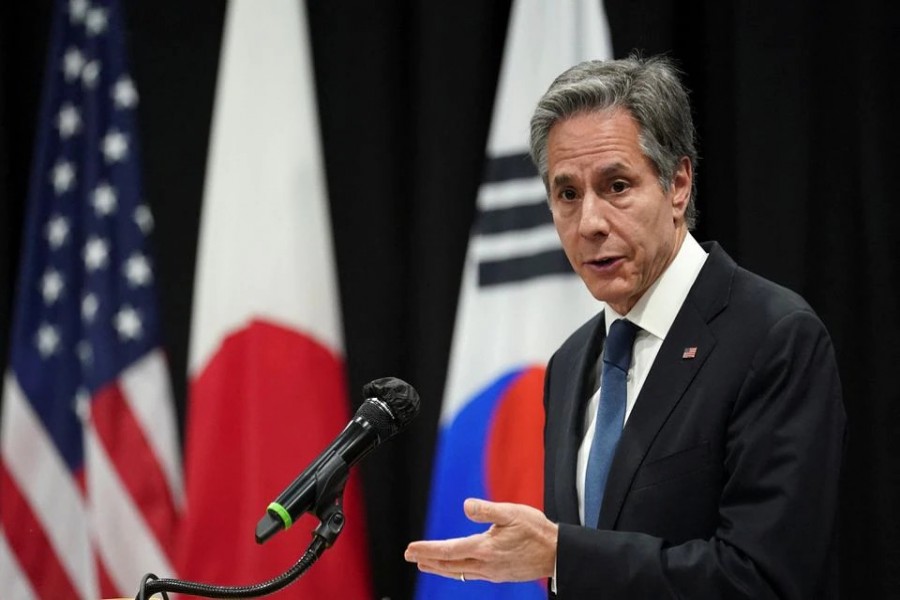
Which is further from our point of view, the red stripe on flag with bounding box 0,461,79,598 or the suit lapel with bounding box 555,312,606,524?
the red stripe on flag with bounding box 0,461,79,598

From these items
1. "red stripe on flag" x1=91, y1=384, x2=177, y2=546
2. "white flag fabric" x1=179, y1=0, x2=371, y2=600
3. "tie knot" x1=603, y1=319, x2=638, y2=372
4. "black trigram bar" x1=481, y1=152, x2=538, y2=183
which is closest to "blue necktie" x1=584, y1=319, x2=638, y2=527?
"tie knot" x1=603, y1=319, x2=638, y2=372

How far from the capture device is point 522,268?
9.90 feet

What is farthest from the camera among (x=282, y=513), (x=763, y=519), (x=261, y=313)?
(x=261, y=313)

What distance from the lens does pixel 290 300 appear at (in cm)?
321

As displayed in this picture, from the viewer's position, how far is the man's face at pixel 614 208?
1.85 meters

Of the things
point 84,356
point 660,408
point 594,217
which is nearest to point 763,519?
point 660,408

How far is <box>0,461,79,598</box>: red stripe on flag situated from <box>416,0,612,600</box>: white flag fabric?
121 centimetres

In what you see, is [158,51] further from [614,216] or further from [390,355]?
[614,216]

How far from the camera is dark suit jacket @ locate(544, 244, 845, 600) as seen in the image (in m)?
1.57

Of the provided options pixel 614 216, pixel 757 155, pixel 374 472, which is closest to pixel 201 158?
pixel 374 472

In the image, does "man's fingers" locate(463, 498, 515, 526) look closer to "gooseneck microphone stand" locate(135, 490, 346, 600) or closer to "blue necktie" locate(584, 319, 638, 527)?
"gooseneck microphone stand" locate(135, 490, 346, 600)

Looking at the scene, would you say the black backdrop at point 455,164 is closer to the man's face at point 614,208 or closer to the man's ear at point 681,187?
the man's ear at point 681,187

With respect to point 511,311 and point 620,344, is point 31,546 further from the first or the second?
point 620,344

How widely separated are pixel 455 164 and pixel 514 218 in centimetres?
31
